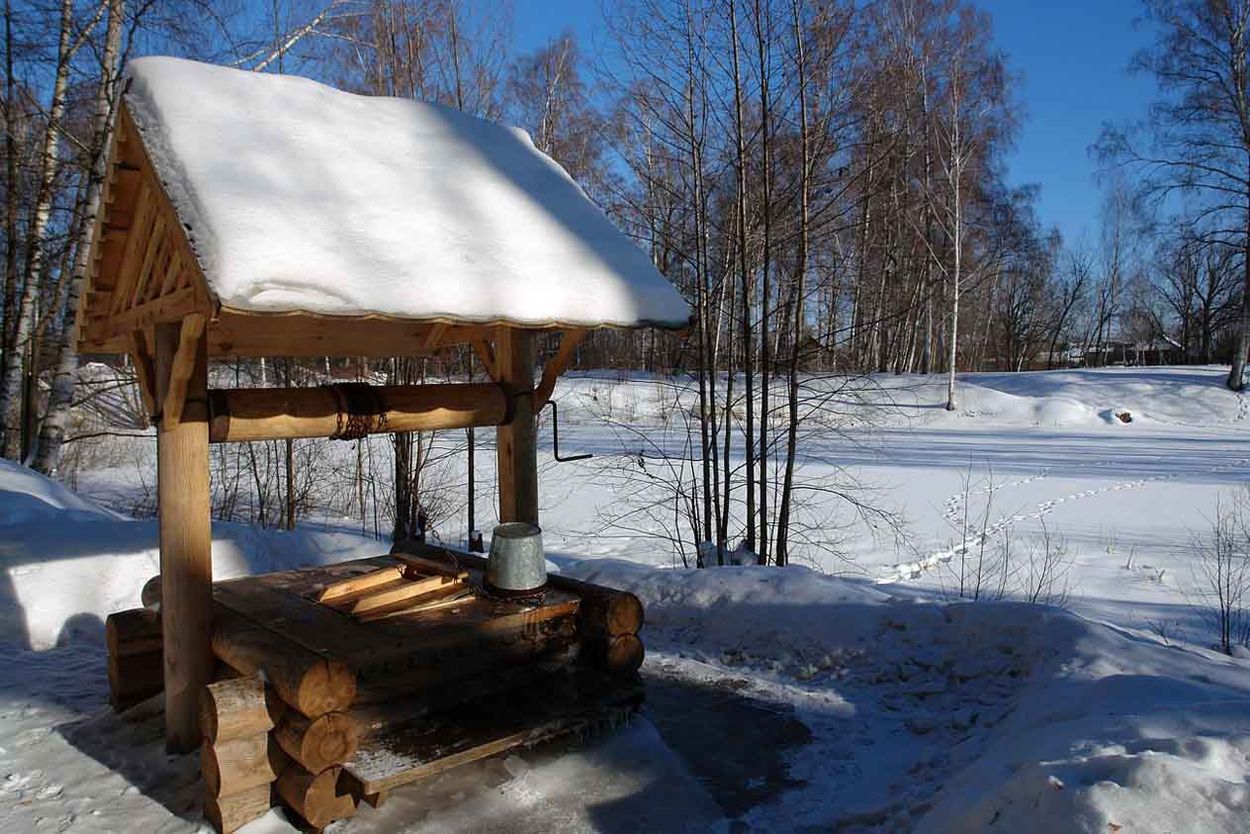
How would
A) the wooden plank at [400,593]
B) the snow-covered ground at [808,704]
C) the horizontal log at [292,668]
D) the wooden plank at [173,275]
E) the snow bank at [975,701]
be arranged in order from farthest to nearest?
the wooden plank at [400,593] < the wooden plank at [173,275] < the horizontal log at [292,668] < the snow-covered ground at [808,704] < the snow bank at [975,701]

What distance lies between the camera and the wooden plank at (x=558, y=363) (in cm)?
404

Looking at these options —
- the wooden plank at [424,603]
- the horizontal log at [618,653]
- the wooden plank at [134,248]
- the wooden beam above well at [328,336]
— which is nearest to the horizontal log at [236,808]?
the wooden plank at [424,603]

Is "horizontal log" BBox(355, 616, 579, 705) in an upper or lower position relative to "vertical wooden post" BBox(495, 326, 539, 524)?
lower

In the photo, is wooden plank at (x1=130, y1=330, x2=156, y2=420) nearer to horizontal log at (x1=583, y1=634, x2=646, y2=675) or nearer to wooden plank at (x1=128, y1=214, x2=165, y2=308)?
wooden plank at (x1=128, y1=214, x2=165, y2=308)

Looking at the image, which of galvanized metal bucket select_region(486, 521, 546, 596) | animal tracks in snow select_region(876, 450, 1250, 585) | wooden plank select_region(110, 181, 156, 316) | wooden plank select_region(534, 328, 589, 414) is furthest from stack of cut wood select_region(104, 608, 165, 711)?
animal tracks in snow select_region(876, 450, 1250, 585)

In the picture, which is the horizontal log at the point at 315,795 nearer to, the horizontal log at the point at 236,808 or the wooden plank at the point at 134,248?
the horizontal log at the point at 236,808

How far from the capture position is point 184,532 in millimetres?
3410

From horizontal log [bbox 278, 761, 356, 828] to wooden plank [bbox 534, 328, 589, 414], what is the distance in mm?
1979

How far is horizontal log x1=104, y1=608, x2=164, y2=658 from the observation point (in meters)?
4.00

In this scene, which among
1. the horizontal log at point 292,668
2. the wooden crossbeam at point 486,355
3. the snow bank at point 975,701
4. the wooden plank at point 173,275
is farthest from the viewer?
the wooden crossbeam at point 486,355

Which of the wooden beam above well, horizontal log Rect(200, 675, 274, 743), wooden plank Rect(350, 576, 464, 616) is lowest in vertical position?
horizontal log Rect(200, 675, 274, 743)

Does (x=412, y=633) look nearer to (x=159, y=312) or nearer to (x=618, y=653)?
(x=618, y=653)

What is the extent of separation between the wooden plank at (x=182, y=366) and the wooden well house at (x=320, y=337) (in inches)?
0.4

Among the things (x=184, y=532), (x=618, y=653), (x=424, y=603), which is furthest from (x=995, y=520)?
(x=184, y=532)
